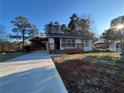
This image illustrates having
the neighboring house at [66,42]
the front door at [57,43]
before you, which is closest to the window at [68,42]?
the neighboring house at [66,42]

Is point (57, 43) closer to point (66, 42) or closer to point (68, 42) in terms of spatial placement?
point (66, 42)

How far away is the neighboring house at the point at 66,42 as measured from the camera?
2216 centimetres

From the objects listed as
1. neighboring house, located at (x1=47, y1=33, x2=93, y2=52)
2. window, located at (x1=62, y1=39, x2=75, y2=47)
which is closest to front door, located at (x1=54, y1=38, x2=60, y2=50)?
neighboring house, located at (x1=47, y1=33, x2=93, y2=52)

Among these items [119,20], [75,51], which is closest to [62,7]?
[75,51]

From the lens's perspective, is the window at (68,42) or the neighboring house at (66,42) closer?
the neighboring house at (66,42)

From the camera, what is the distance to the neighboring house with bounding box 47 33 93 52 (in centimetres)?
2216

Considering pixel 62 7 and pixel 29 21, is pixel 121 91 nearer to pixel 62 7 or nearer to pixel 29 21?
pixel 62 7

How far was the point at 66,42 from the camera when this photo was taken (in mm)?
23406

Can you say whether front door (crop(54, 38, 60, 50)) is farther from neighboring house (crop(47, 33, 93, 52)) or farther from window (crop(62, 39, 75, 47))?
window (crop(62, 39, 75, 47))

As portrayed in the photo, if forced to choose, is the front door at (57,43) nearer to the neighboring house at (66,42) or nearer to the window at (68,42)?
the neighboring house at (66,42)

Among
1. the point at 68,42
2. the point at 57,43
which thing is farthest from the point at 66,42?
the point at 57,43

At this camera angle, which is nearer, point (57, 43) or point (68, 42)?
point (57, 43)

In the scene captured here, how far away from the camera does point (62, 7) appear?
65.1 ft

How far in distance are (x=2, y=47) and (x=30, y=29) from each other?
12.3m
